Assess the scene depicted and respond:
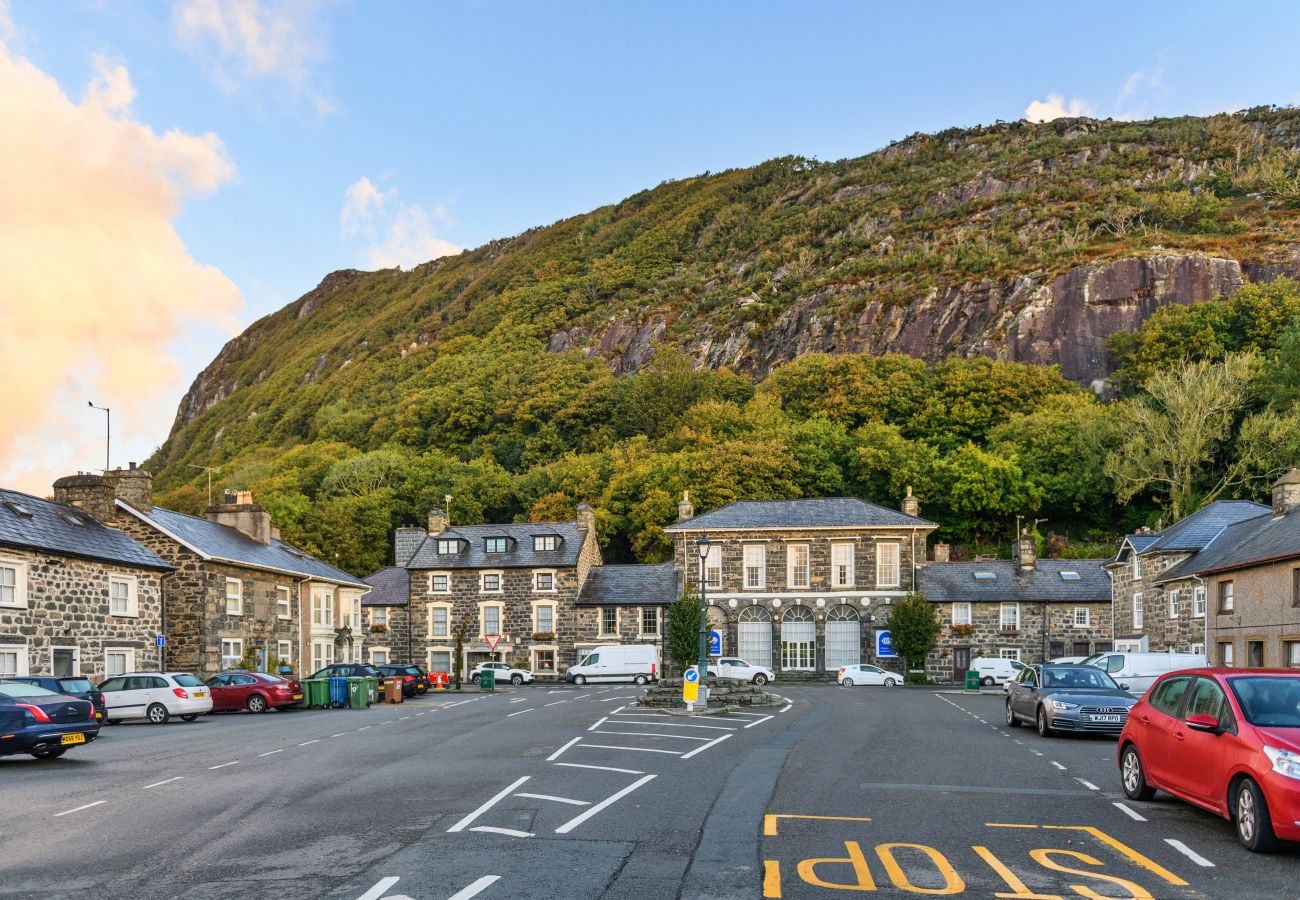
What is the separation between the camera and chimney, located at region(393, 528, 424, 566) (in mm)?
67688

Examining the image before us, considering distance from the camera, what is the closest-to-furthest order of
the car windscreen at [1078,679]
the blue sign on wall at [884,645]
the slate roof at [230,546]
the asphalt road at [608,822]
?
1. the asphalt road at [608,822]
2. the car windscreen at [1078,679]
3. the slate roof at [230,546]
4. the blue sign on wall at [884,645]

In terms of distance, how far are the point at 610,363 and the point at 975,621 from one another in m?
103

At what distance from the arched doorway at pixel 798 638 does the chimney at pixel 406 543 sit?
72.1ft

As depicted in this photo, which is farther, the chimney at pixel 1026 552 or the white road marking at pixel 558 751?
the chimney at pixel 1026 552

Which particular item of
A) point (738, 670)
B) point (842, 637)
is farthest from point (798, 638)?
point (738, 670)

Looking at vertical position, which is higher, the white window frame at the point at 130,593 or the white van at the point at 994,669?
the white window frame at the point at 130,593

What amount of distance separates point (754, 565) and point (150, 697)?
116 ft

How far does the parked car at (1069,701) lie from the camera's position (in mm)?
23656

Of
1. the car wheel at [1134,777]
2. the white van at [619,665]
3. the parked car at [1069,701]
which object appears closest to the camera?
the car wheel at [1134,777]

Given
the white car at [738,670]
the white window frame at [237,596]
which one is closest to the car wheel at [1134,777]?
the white window frame at [237,596]

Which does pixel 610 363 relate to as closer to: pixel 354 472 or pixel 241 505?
pixel 354 472

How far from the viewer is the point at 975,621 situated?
192ft

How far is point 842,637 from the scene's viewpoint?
60594 mm

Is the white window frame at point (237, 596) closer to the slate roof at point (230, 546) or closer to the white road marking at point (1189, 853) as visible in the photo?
the slate roof at point (230, 546)
